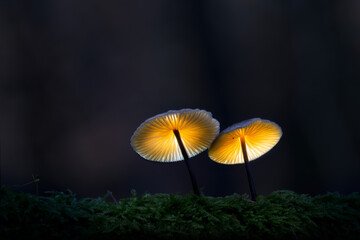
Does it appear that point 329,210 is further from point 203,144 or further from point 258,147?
point 203,144

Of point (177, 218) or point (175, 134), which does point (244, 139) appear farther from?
point (177, 218)

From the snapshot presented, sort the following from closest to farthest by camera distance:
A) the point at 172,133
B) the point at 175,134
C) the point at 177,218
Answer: the point at 177,218
the point at 175,134
the point at 172,133

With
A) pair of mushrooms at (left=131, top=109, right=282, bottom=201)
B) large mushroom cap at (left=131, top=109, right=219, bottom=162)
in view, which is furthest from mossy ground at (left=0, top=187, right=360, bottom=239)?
large mushroom cap at (left=131, top=109, right=219, bottom=162)

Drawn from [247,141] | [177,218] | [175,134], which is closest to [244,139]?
[247,141]

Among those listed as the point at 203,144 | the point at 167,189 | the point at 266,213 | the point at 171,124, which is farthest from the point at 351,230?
the point at 167,189

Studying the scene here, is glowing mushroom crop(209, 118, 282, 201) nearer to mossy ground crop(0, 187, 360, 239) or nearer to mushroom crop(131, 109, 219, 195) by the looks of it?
mushroom crop(131, 109, 219, 195)

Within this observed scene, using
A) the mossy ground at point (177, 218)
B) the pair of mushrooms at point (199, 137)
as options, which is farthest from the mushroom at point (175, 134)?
the mossy ground at point (177, 218)
